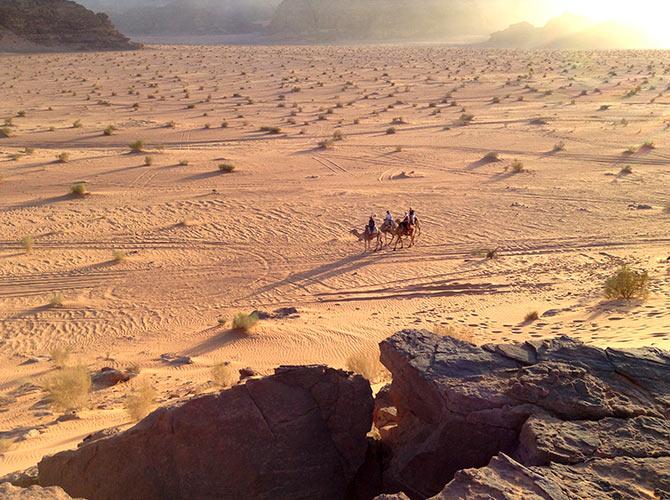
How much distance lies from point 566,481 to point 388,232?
561 inches

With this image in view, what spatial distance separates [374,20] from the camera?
128 meters

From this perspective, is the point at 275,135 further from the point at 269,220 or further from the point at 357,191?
the point at 269,220

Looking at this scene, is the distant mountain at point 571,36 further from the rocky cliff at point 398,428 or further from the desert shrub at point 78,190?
the rocky cliff at point 398,428

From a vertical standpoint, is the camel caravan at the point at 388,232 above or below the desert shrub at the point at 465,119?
below

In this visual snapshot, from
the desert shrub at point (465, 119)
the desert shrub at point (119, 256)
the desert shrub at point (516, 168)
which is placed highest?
the desert shrub at point (465, 119)

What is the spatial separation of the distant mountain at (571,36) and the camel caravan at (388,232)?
3618 inches

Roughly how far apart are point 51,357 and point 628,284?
12240mm

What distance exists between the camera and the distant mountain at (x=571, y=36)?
335ft

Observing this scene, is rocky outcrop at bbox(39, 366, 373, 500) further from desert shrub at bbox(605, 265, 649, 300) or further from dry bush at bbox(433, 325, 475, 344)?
desert shrub at bbox(605, 265, 649, 300)

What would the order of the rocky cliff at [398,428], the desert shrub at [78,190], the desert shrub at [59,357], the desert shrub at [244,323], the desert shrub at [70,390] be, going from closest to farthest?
the rocky cliff at [398,428]
the desert shrub at [70,390]
the desert shrub at [59,357]
the desert shrub at [244,323]
the desert shrub at [78,190]

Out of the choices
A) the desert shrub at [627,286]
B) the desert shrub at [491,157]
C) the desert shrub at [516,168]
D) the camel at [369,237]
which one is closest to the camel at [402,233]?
the camel at [369,237]

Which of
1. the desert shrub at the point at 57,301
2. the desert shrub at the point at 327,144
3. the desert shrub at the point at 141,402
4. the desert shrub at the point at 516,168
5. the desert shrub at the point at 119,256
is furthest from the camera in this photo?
the desert shrub at the point at 327,144

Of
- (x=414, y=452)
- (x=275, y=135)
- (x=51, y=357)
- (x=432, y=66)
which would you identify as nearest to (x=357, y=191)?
(x=275, y=135)

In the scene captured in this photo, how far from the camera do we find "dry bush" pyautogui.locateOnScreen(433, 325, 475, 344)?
12180 millimetres
